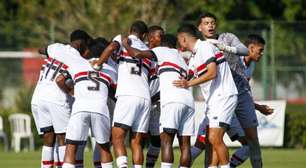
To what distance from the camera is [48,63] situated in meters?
19.1

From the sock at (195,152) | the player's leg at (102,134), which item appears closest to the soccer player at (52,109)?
the player's leg at (102,134)

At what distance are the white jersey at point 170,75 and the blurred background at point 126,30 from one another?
514 inches

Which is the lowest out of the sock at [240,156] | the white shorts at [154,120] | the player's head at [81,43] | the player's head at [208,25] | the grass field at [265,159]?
the grass field at [265,159]

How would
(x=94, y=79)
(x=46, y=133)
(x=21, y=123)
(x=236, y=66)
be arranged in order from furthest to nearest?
(x=21, y=123) → (x=46, y=133) → (x=236, y=66) → (x=94, y=79)

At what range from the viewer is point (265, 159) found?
83.8 ft

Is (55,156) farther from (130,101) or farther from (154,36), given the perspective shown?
(154,36)

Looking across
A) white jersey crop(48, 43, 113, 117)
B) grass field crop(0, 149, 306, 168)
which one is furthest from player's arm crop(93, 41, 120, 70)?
grass field crop(0, 149, 306, 168)

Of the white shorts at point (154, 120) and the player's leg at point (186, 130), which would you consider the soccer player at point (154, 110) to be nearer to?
the white shorts at point (154, 120)

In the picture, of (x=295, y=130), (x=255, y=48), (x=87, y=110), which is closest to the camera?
(x=87, y=110)

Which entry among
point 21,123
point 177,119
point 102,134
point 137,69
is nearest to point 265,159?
point 177,119

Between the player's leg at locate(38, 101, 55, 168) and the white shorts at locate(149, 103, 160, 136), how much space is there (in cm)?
172

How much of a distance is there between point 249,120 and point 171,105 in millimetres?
1580

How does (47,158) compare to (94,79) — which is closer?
(94,79)

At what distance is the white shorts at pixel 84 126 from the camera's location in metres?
17.6
